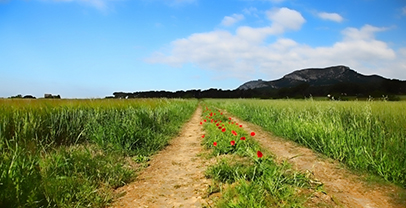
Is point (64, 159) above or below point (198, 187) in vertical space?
→ above

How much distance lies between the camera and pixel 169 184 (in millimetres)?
3836

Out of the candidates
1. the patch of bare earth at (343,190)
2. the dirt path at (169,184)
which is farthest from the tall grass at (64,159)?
the patch of bare earth at (343,190)

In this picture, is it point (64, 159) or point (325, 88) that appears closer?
point (64, 159)

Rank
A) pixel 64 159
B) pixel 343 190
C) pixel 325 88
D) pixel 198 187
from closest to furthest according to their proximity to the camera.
Answer: pixel 343 190 → pixel 198 187 → pixel 64 159 → pixel 325 88

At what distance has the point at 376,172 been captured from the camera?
414cm

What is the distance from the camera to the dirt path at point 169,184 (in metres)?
3.15

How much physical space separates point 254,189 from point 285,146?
4.18m

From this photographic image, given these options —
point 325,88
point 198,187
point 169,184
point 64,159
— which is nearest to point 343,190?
point 198,187

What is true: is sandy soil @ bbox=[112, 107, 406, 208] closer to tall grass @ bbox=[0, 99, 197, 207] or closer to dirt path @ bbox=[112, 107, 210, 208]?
dirt path @ bbox=[112, 107, 210, 208]

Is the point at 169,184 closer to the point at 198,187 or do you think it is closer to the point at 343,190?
the point at 198,187

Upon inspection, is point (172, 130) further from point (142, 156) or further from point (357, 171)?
point (357, 171)

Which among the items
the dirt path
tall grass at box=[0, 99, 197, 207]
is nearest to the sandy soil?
the dirt path

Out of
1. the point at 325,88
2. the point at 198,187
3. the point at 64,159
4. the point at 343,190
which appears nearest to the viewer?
the point at 343,190

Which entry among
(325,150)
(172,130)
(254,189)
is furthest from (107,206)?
(172,130)
